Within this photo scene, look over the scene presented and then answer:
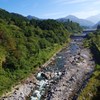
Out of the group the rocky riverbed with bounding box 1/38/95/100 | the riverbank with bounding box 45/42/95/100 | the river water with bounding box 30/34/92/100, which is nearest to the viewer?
the riverbank with bounding box 45/42/95/100

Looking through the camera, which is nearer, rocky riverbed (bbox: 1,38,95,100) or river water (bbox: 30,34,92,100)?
rocky riverbed (bbox: 1,38,95,100)

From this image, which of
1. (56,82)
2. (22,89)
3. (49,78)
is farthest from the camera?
(49,78)

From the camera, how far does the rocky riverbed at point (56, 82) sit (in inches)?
1734

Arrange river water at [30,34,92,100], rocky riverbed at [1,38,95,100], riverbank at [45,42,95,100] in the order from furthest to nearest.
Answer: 1. river water at [30,34,92,100]
2. rocky riverbed at [1,38,95,100]
3. riverbank at [45,42,95,100]

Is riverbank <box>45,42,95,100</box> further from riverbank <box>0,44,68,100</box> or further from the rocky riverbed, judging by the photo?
riverbank <box>0,44,68,100</box>

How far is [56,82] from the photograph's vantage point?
51750 millimetres

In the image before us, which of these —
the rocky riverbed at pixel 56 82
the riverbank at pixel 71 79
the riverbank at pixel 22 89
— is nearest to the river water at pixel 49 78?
the rocky riverbed at pixel 56 82

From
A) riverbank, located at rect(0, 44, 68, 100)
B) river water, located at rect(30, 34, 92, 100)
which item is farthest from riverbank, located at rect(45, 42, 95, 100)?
riverbank, located at rect(0, 44, 68, 100)

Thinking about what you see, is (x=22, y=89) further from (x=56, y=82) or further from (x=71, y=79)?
(x=71, y=79)

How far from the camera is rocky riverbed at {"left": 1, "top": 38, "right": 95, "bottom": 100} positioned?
44031 mm

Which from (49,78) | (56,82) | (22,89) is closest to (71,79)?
(56,82)

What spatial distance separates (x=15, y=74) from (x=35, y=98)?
11.7m

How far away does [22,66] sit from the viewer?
189ft

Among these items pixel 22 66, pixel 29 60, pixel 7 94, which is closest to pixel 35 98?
pixel 7 94
